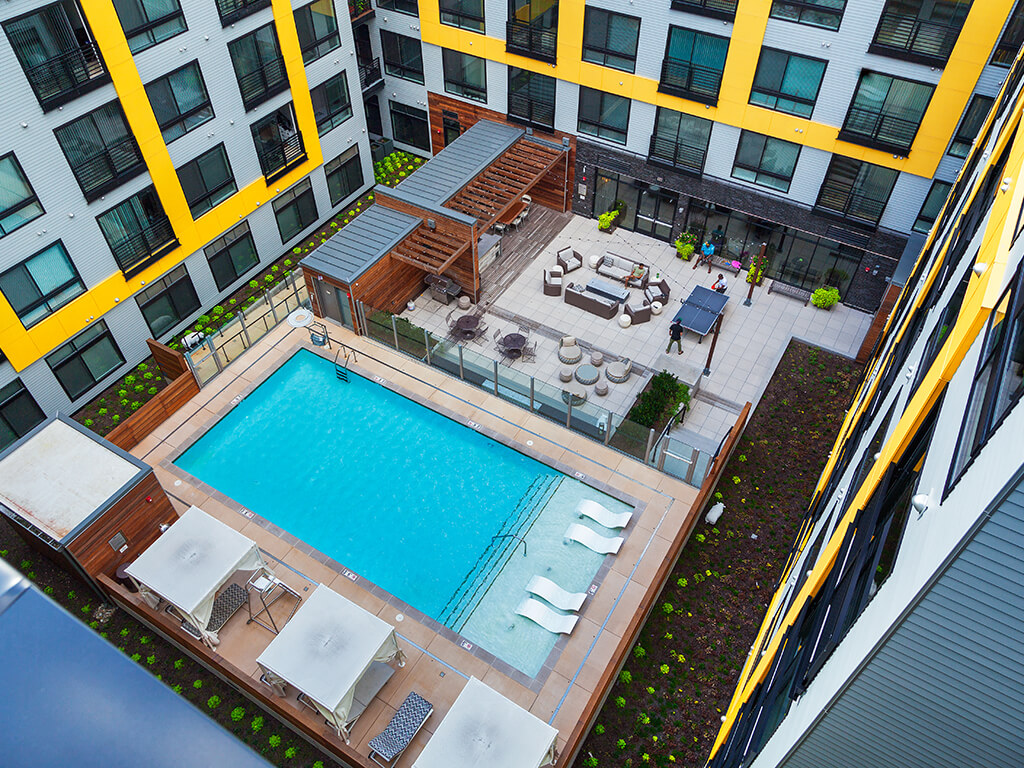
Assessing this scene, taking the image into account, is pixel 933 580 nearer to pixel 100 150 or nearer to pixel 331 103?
pixel 100 150

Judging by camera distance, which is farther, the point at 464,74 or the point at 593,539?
the point at 464,74

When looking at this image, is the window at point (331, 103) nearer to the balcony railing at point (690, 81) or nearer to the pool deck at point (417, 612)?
the pool deck at point (417, 612)

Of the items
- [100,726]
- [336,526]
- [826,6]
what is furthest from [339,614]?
[826,6]

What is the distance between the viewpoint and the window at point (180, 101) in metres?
24.3

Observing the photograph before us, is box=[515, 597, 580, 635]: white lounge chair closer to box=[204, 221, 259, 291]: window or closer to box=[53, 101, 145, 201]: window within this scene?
box=[204, 221, 259, 291]: window

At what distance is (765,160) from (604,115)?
6930mm

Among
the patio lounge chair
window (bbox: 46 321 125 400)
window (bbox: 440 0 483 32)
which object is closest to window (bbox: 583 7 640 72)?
window (bbox: 440 0 483 32)

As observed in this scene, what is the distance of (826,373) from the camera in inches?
1061

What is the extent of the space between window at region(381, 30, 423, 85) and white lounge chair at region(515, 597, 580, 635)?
84.3 feet

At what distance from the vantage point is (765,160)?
28.0 metres

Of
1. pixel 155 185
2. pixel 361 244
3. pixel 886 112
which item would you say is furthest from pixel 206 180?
pixel 886 112

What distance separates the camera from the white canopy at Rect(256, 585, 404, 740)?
16.6m

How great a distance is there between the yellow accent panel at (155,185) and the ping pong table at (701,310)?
1721 cm

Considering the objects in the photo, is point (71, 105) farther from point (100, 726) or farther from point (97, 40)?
point (100, 726)
